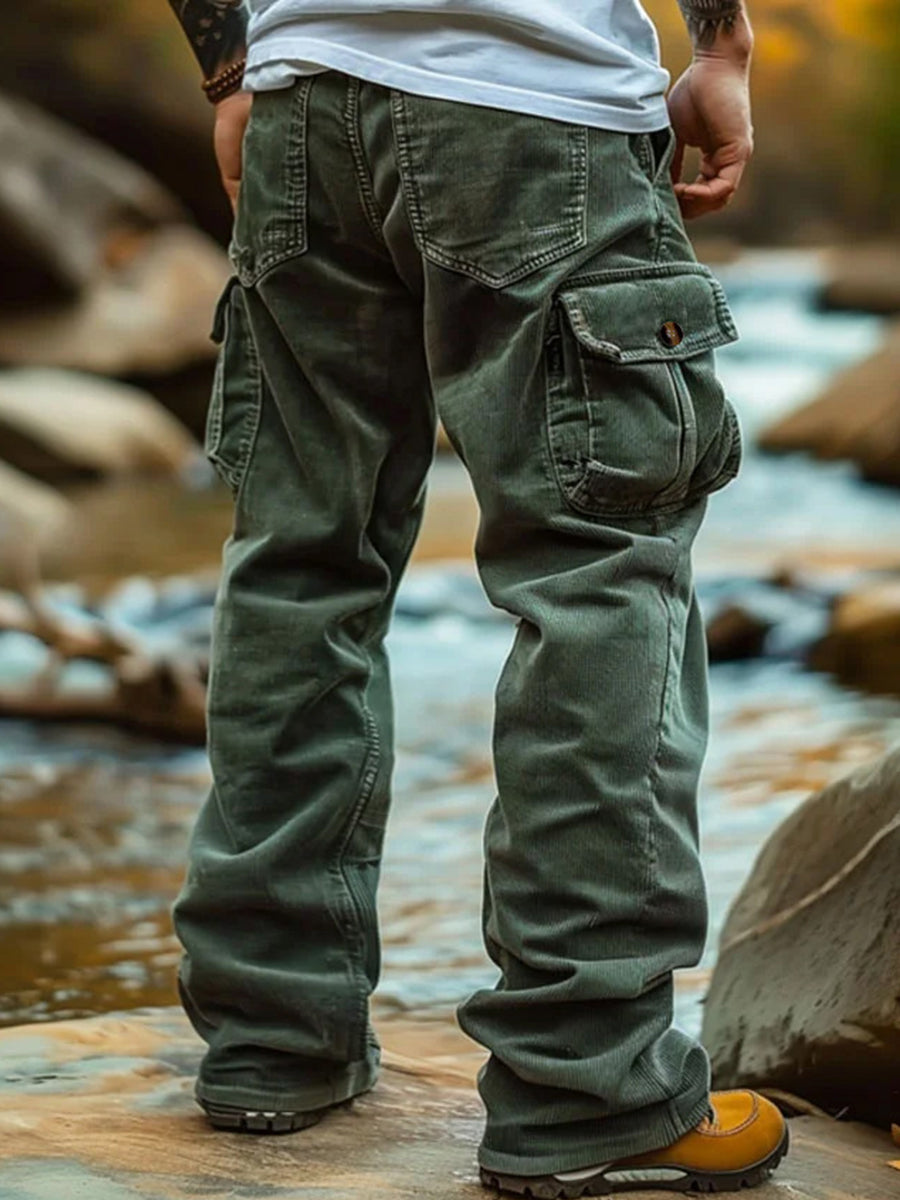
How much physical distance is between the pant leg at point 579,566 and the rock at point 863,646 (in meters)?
3.41

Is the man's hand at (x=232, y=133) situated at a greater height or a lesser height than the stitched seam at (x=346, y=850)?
greater

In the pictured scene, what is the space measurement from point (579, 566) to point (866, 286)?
43.6 feet

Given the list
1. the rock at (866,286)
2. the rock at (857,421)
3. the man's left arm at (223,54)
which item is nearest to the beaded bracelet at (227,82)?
the man's left arm at (223,54)

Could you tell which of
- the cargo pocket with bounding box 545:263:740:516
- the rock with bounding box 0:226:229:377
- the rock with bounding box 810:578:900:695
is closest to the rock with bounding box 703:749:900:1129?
the cargo pocket with bounding box 545:263:740:516

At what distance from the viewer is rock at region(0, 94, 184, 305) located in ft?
33.9

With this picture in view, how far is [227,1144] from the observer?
1.71 m

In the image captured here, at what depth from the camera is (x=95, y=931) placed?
2.95m

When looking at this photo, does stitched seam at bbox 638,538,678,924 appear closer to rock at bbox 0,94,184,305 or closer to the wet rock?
the wet rock

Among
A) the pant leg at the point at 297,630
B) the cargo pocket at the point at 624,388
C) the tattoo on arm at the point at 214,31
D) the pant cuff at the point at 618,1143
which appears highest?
the tattoo on arm at the point at 214,31

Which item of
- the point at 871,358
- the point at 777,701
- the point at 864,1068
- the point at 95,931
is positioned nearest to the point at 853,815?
the point at 864,1068

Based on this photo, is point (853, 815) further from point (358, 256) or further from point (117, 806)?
point (117, 806)

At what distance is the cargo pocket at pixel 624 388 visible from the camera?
4.96ft

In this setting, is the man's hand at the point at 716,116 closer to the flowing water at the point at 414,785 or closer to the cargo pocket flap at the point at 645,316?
the cargo pocket flap at the point at 645,316

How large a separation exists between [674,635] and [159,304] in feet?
30.6
